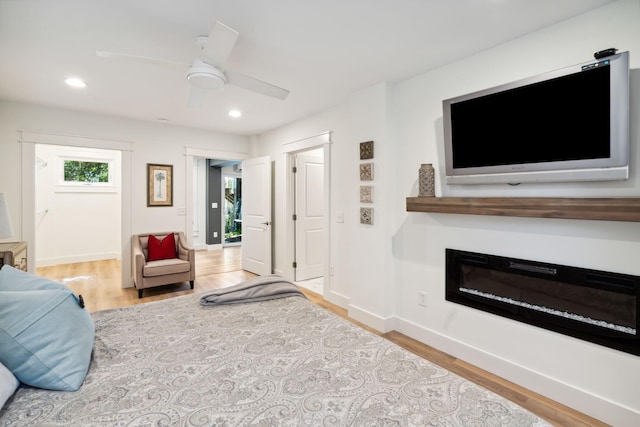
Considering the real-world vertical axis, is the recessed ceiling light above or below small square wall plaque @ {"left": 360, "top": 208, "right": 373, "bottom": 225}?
above

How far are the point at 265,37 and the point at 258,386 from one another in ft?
6.92

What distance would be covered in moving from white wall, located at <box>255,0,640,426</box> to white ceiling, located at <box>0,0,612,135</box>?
176 millimetres

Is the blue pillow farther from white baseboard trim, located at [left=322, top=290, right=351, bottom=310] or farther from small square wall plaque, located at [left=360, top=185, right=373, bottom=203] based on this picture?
white baseboard trim, located at [left=322, top=290, right=351, bottom=310]

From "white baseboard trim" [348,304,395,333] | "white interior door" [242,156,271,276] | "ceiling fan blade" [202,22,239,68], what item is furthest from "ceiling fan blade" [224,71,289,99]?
"white interior door" [242,156,271,276]

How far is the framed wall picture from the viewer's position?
4.51m

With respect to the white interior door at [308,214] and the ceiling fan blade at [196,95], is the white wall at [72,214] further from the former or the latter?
the ceiling fan blade at [196,95]

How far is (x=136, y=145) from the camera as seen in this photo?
4.38m

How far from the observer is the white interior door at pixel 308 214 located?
4.70 meters

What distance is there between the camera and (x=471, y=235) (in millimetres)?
2436

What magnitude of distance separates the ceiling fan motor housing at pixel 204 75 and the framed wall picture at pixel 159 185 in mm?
2884

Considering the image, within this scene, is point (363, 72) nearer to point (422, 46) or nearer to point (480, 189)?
point (422, 46)

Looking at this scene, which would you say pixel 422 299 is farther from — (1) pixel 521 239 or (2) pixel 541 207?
(2) pixel 541 207

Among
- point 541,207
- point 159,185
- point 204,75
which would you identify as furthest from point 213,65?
point 159,185

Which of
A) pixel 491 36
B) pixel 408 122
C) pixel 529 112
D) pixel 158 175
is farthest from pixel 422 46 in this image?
pixel 158 175
